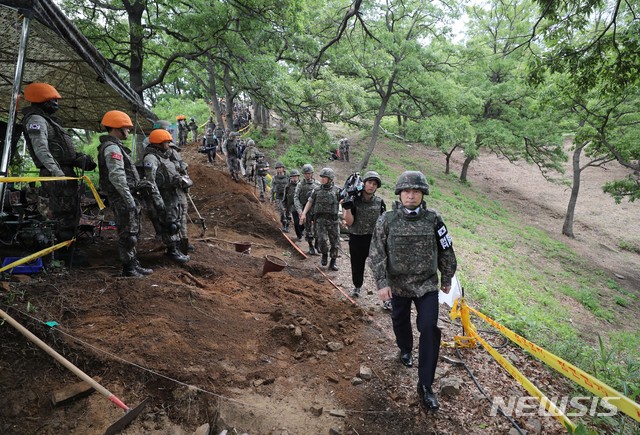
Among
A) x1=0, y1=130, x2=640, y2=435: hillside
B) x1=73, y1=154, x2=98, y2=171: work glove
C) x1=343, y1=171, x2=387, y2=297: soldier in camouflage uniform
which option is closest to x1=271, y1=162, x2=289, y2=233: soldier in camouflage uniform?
x1=0, y1=130, x2=640, y2=435: hillside

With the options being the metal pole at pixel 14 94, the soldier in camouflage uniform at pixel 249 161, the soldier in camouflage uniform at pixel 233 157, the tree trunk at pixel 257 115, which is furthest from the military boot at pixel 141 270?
the tree trunk at pixel 257 115

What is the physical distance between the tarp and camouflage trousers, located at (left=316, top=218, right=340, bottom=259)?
4.51 meters

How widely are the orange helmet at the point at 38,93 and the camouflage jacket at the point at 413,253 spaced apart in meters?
4.55

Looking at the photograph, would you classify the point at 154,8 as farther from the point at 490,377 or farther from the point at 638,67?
the point at 490,377

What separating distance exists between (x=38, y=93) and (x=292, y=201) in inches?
231

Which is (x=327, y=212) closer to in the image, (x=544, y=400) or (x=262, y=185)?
(x=544, y=400)

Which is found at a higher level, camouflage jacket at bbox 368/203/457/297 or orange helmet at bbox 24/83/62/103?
orange helmet at bbox 24/83/62/103

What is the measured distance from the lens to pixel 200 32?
8922mm

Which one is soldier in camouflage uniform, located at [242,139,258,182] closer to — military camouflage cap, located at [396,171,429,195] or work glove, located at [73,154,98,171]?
work glove, located at [73,154,98,171]

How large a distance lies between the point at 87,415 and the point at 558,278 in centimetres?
1442

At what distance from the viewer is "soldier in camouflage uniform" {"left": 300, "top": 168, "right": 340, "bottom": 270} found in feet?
22.3

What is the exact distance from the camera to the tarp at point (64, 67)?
164 inches

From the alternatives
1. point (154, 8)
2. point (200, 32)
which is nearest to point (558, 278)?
point (200, 32)

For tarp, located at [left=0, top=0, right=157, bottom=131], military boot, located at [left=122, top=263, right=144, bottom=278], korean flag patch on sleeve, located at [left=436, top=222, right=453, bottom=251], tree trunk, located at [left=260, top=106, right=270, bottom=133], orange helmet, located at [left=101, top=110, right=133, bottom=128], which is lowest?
military boot, located at [left=122, top=263, right=144, bottom=278]
